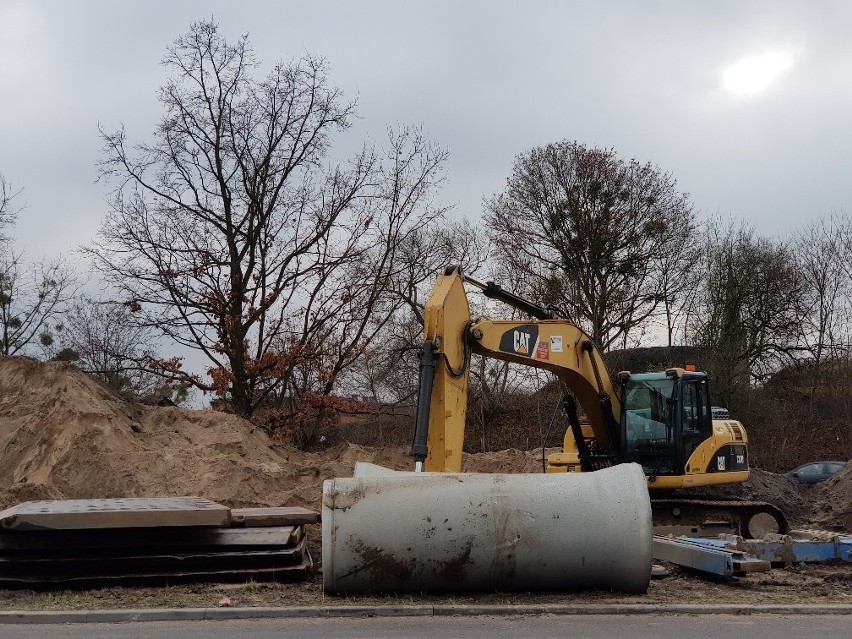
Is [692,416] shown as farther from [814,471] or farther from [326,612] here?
[814,471]

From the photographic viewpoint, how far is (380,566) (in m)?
9.33

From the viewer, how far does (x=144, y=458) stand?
16.6 m

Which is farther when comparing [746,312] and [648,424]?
[746,312]

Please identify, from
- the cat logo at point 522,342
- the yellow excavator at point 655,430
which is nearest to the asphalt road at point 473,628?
the cat logo at point 522,342

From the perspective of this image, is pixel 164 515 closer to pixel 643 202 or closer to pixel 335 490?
pixel 335 490

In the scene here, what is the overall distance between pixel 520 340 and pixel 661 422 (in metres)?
3.20

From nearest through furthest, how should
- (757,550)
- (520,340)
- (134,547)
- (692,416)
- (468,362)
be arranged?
(134,547) → (757,550) → (468,362) → (520,340) → (692,416)

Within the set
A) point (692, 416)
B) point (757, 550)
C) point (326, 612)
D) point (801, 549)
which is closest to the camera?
point (326, 612)

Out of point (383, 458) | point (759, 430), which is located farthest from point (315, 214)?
point (759, 430)

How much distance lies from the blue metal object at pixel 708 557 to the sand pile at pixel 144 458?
4.27 m

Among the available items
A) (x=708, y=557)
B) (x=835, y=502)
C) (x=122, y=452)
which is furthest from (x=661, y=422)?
(x=122, y=452)

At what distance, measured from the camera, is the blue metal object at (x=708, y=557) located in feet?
35.8

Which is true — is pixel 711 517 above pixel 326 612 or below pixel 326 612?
above

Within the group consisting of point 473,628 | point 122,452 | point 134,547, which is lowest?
point 473,628
